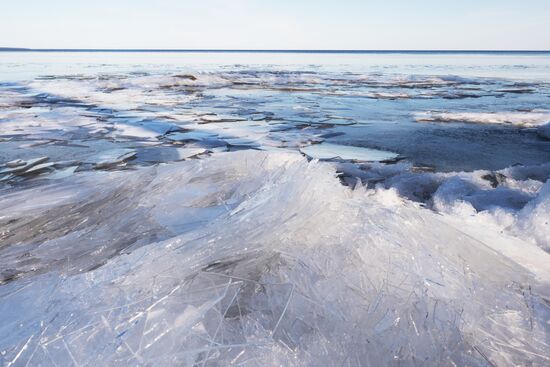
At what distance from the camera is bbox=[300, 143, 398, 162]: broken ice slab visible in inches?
158

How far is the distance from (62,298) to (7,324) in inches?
5.7

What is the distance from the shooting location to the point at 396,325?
100 centimetres

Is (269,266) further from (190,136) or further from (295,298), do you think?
(190,136)

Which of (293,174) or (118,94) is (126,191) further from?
(118,94)

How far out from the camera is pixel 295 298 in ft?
3.57

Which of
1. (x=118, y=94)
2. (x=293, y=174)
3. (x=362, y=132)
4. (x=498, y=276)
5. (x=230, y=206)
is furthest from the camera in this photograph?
(x=118, y=94)

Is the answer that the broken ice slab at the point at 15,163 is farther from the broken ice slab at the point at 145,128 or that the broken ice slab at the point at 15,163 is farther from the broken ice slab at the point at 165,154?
the broken ice slab at the point at 145,128

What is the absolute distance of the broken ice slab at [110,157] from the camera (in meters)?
3.57

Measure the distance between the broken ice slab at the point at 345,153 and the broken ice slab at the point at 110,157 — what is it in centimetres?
182

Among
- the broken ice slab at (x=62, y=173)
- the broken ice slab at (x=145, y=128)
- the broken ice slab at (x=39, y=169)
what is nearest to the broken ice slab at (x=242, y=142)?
the broken ice slab at (x=145, y=128)

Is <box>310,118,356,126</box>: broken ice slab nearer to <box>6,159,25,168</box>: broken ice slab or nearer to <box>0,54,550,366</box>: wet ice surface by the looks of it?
<box>0,54,550,366</box>: wet ice surface

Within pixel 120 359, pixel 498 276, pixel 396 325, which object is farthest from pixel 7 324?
pixel 498 276

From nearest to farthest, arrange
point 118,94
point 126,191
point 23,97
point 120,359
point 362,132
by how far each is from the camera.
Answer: point 120,359, point 126,191, point 362,132, point 23,97, point 118,94

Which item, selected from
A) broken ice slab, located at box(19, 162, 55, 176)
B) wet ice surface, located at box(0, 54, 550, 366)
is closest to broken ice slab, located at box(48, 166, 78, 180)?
wet ice surface, located at box(0, 54, 550, 366)
